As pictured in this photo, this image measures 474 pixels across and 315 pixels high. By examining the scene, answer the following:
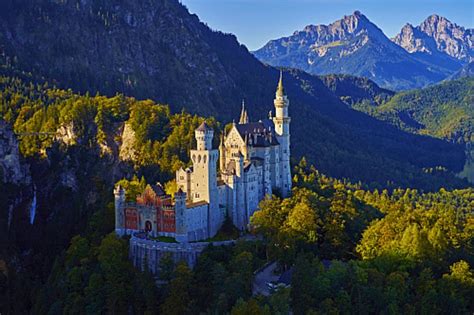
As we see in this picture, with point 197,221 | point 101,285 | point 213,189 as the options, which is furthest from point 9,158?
point 197,221

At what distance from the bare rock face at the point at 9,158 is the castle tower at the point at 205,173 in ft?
139

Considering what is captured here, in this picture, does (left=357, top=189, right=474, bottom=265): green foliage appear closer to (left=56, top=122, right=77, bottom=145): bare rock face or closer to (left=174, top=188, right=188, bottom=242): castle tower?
(left=174, top=188, right=188, bottom=242): castle tower

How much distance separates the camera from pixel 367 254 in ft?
270

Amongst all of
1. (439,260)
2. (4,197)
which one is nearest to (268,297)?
(439,260)

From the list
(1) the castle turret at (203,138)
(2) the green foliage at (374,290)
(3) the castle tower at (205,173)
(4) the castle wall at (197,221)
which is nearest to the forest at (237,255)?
(2) the green foliage at (374,290)

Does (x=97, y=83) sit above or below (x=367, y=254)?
above

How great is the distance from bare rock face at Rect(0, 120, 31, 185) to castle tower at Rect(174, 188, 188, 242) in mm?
44421

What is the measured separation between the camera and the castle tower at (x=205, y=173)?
8450 centimetres

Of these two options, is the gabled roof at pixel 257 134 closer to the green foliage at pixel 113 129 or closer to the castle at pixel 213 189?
the castle at pixel 213 189

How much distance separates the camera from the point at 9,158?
114625 millimetres

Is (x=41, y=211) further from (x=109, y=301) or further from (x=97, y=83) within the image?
(x=97, y=83)

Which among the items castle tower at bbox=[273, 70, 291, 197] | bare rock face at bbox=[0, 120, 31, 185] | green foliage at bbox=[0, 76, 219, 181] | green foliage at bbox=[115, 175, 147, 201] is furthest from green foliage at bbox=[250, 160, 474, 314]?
bare rock face at bbox=[0, 120, 31, 185]

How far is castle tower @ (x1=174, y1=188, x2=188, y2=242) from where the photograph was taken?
261ft

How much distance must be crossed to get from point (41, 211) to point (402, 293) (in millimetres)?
69742
